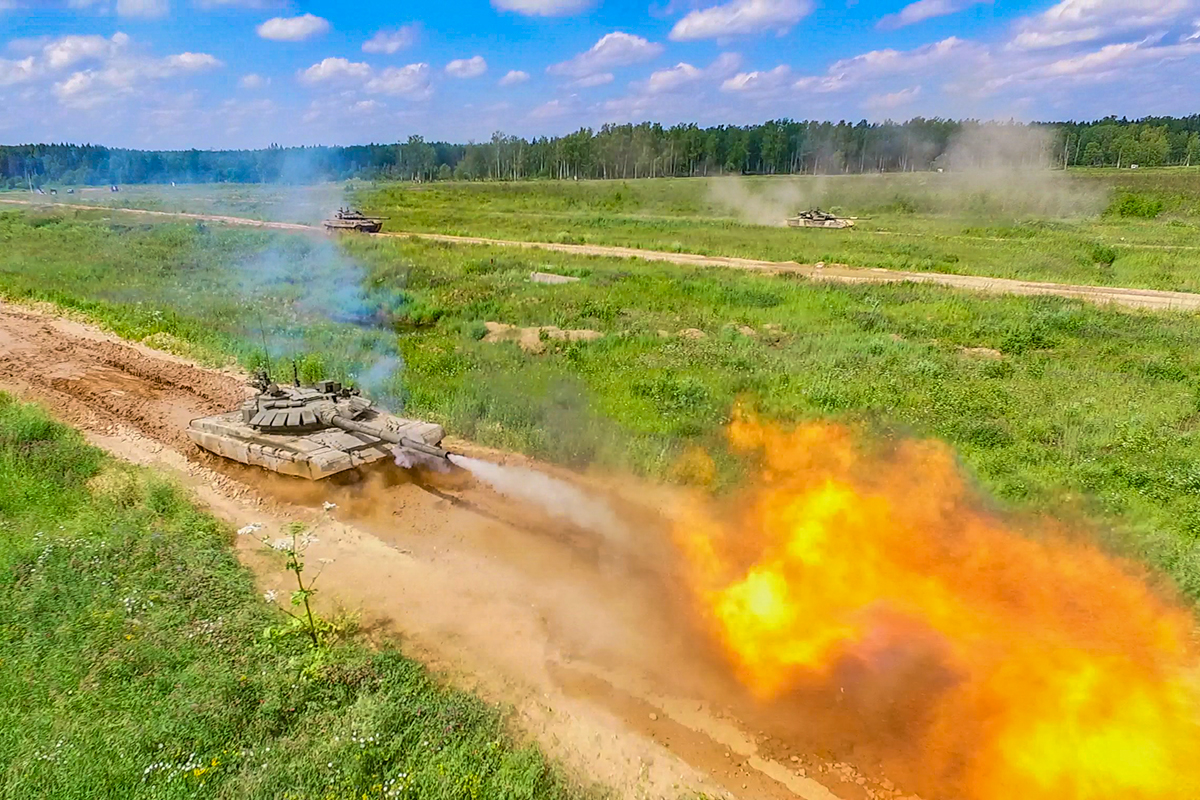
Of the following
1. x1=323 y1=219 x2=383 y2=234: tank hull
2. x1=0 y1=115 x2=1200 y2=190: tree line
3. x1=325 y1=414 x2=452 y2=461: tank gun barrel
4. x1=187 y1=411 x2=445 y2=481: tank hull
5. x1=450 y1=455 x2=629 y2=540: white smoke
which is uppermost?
x1=0 y1=115 x2=1200 y2=190: tree line

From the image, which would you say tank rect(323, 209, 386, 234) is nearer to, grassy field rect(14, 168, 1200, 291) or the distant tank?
grassy field rect(14, 168, 1200, 291)

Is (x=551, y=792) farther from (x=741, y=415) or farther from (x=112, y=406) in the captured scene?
(x=112, y=406)

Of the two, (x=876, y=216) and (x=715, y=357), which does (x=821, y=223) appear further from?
(x=715, y=357)

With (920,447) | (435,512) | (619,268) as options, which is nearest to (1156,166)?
(619,268)

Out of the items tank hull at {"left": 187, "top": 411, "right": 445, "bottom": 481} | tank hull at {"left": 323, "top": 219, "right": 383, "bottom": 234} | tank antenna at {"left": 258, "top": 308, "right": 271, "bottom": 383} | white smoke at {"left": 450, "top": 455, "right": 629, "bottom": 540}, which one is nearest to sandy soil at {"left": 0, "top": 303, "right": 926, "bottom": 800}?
white smoke at {"left": 450, "top": 455, "right": 629, "bottom": 540}

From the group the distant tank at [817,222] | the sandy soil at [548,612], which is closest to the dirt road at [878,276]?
the distant tank at [817,222]

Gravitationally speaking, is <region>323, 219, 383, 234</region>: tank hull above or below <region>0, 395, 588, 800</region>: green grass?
above
